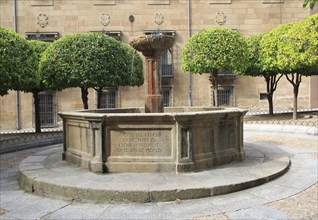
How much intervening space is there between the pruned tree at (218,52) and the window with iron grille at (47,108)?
10155 mm

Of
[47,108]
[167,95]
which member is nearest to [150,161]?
[167,95]

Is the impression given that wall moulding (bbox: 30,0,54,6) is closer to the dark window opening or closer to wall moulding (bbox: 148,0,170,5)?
wall moulding (bbox: 148,0,170,5)

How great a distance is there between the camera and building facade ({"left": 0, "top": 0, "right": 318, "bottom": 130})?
21750 mm

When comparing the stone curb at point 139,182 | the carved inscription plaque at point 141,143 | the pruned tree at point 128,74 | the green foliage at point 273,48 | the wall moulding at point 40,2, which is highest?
Answer: the wall moulding at point 40,2

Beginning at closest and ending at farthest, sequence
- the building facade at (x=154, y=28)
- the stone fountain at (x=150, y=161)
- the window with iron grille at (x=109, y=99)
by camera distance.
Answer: the stone fountain at (x=150, y=161) → the building facade at (x=154, y=28) → the window with iron grille at (x=109, y=99)

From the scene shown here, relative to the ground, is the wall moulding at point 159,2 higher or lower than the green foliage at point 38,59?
higher

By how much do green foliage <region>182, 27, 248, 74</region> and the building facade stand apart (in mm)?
4744

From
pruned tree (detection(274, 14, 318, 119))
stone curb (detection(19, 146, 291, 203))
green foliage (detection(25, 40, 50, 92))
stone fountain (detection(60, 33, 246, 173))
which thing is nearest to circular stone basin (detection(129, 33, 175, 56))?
stone fountain (detection(60, 33, 246, 173))

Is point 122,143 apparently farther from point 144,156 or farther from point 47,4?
point 47,4

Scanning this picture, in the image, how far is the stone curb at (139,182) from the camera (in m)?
4.75

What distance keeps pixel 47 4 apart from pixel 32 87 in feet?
30.6

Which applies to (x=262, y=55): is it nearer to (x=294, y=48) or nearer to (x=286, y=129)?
(x=294, y=48)

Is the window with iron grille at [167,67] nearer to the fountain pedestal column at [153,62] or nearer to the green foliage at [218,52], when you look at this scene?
the green foliage at [218,52]

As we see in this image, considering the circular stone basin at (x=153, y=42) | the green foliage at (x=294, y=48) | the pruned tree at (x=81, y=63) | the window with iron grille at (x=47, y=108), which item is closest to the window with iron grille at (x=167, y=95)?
the green foliage at (x=294, y=48)
